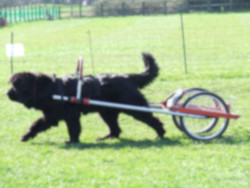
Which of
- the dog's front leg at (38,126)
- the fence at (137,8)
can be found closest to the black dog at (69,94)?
the dog's front leg at (38,126)

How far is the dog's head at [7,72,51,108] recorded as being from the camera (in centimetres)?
690

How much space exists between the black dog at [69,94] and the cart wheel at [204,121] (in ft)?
1.43

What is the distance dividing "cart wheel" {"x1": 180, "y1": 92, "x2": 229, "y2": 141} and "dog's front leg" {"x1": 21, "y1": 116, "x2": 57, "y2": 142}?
1901 millimetres

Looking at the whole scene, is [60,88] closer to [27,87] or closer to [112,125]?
[27,87]

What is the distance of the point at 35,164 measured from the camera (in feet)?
20.1

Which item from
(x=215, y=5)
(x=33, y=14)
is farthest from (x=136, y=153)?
(x=33, y=14)

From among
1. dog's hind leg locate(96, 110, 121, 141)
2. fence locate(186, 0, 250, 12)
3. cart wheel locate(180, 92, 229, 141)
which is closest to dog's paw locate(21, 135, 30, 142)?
dog's hind leg locate(96, 110, 121, 141)

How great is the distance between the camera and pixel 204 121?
749cm

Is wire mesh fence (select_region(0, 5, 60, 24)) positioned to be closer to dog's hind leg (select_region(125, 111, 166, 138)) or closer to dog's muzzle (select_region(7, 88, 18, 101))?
dog's muzzle (select_region(7, 88, 18, 101))

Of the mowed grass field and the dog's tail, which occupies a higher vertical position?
the dog's tail

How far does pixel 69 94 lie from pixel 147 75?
119 cm

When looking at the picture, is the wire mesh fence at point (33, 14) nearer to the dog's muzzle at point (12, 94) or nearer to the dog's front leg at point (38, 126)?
the dog's front leg at point (38, 126)

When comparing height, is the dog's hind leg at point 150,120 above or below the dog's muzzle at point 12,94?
below

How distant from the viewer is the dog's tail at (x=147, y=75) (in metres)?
7.39
